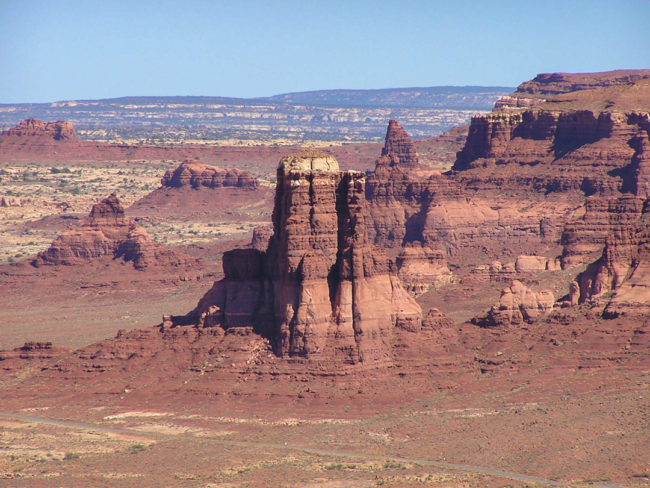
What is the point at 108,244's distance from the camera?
156750 millimetres

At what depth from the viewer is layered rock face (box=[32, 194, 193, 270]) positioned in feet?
513

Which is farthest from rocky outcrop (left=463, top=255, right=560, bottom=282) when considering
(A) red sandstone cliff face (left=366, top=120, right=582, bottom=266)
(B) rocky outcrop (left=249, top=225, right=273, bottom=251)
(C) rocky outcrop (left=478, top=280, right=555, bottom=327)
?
(C) rocky outcrop (left=478, top=280, right=555, bottom=327)

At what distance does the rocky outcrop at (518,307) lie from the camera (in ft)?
330

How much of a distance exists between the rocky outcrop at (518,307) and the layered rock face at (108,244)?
57729 millimetres

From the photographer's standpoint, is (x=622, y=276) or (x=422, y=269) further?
(x=422, y=269)

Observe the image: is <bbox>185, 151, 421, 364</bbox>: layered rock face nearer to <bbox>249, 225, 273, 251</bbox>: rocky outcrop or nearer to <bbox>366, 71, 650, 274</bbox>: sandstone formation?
<bbox>366, 71, 650, 274</bbox>: sandstone formation

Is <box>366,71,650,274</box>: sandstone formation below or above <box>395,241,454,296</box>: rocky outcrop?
above

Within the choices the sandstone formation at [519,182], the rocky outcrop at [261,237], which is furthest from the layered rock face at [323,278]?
the rocky outcrop at [261,237]

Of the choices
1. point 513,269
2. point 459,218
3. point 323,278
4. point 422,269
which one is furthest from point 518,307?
point 459,218

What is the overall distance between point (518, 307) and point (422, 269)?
38.8m

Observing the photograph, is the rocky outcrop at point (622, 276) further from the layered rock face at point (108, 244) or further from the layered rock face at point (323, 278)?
the layered rock face at point (108, 244)

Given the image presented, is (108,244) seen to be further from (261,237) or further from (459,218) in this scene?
(459,218)

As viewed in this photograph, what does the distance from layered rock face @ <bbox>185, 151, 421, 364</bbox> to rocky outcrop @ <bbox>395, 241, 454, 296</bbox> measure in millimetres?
45012

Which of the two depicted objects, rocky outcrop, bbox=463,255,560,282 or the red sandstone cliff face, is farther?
the red sandstone cliff face
